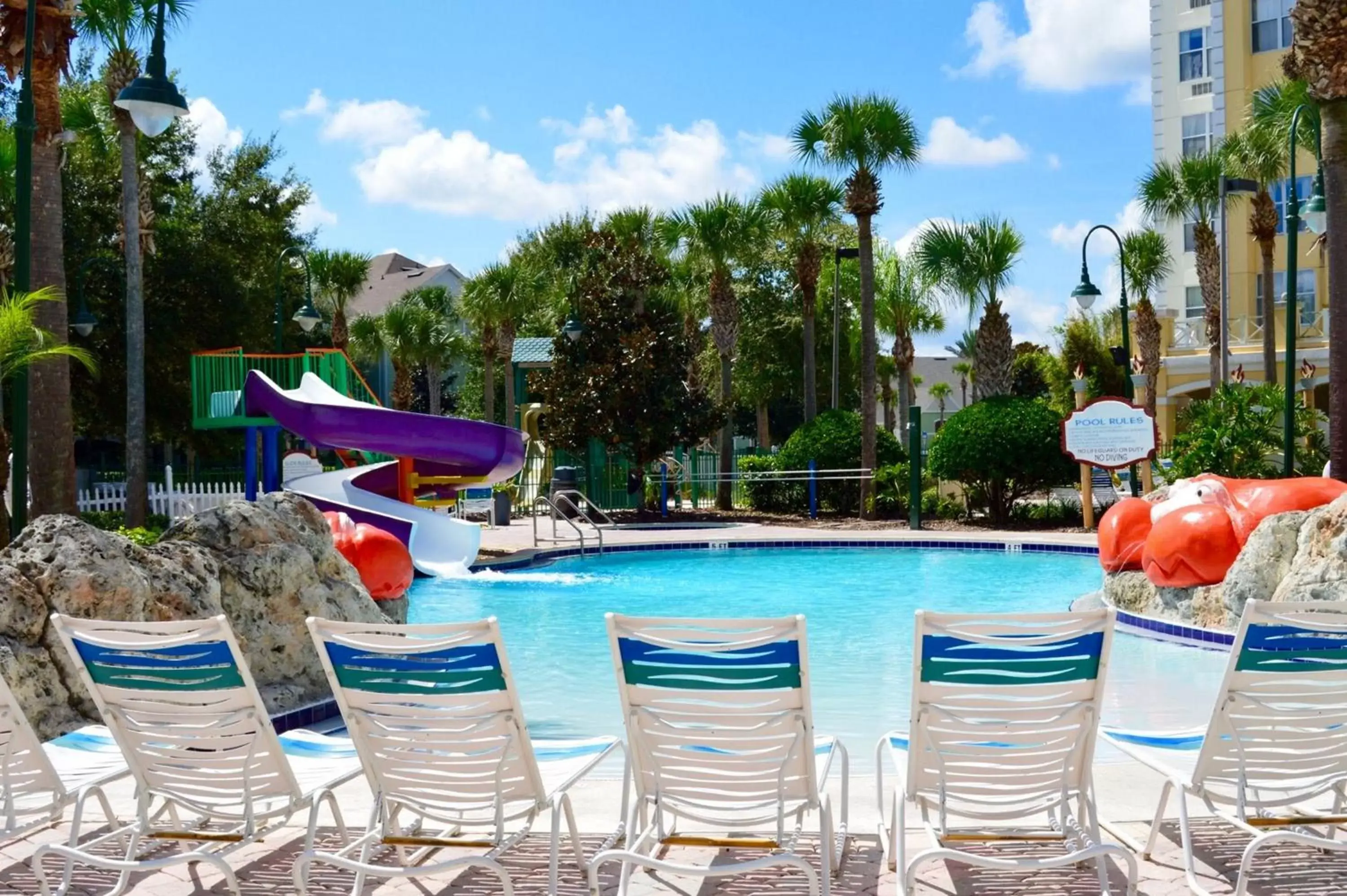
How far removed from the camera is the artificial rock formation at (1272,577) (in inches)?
361

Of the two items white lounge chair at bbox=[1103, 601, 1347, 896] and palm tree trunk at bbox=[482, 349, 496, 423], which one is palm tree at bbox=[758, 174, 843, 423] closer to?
palm tree trunk at bbox=[482, 349, 496, 423]

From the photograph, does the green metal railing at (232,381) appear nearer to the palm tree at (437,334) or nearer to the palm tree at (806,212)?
the palm tree at (806,212)

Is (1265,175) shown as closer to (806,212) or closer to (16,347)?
(806,212)

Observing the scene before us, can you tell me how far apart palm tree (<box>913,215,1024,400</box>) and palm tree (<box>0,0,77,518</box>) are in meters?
16.5

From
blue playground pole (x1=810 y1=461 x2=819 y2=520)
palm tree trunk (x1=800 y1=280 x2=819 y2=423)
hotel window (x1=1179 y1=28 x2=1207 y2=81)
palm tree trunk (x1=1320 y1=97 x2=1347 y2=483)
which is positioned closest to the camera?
palm tree trunk (x1=1320 y1=97 x2=1347 y2=483)

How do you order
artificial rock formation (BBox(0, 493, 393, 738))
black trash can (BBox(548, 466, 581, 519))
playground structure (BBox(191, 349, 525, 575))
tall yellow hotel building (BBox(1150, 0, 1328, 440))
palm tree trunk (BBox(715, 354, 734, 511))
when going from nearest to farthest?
artificial rock formation (BBox(0, 493, 393, 738)), playground structure (BBox(191, 349, 525, 575)), black trash can (BBox(548, 466, 581, 519)), palm tree trunk (BBox(715, 354, 734, 511)), tall yellow hotel building (BBox(1150, 0, 1328, 440))

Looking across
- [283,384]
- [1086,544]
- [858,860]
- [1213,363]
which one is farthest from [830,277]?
[858,860]

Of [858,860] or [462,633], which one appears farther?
[858,860]

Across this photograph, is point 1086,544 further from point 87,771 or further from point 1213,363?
point 87,771

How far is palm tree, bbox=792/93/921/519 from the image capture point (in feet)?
84.7

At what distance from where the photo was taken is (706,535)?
2361 cm

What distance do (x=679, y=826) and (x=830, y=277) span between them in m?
42.9

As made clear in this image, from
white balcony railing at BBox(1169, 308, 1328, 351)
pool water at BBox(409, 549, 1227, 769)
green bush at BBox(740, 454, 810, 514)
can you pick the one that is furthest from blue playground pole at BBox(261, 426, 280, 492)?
white balcony railing at BBox(1169, 308, 1328, 351)

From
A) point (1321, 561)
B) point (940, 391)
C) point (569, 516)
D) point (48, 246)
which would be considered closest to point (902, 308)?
point (569, 516)
